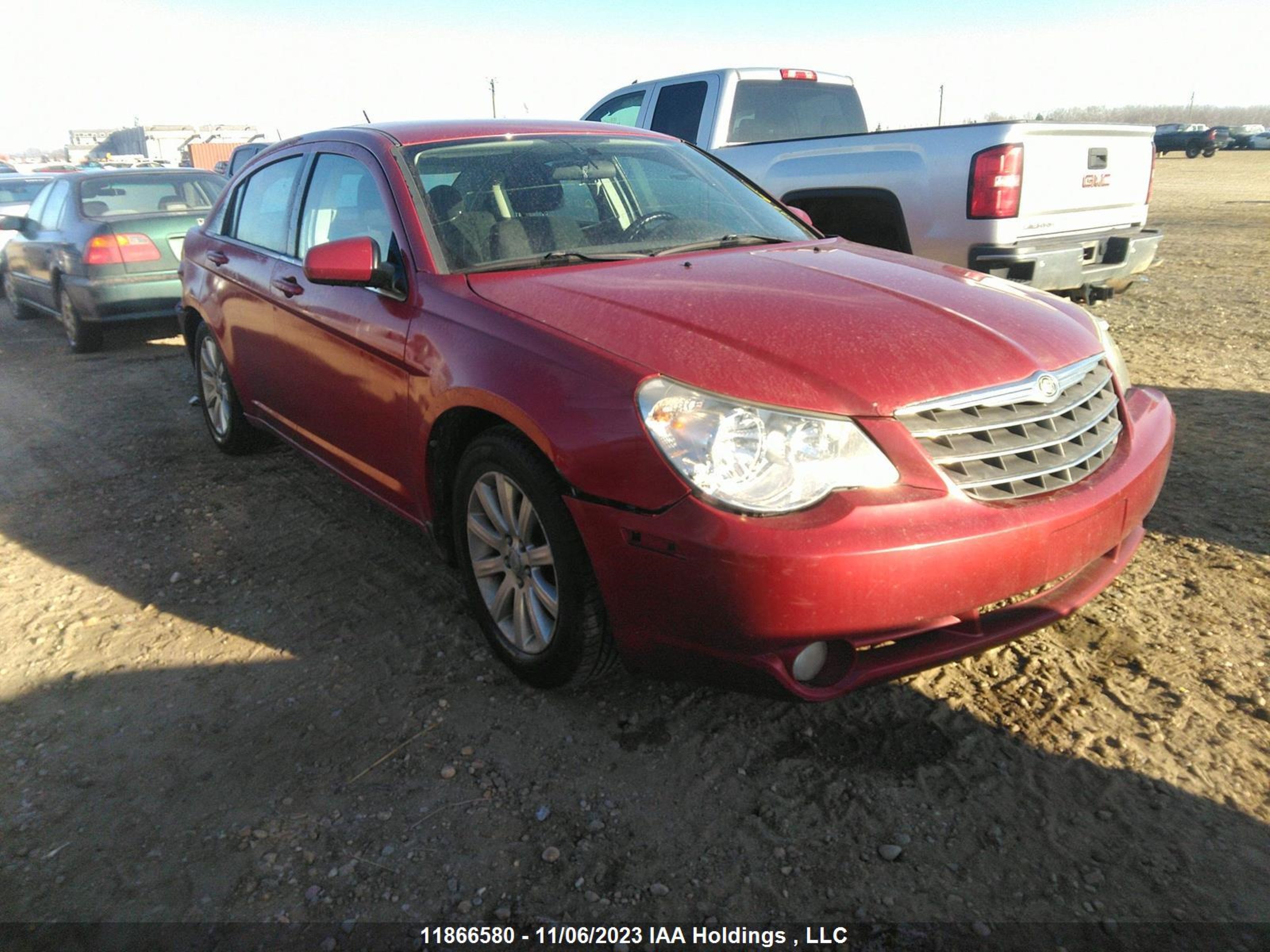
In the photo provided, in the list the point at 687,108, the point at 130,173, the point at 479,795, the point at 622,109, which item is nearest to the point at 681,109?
the point at 687,108

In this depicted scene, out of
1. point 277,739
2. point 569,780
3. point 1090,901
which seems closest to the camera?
point 1090,901

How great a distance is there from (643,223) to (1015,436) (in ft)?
5.63

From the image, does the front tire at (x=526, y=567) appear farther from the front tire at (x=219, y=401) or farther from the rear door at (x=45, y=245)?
the rear door at (x=45, y=245)

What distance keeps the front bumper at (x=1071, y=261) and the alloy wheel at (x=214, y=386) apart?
4150 millimetres

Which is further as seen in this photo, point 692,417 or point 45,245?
Result: point 45,245

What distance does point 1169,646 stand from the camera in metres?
2.97

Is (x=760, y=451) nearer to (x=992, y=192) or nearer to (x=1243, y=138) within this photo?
(x=992, y=192)

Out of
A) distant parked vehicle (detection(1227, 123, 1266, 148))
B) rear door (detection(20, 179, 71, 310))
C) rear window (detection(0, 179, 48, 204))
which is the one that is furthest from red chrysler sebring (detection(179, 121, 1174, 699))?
distant parked vehicle (detection(1227, 123, 1266, 148))

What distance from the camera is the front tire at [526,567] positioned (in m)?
2.56

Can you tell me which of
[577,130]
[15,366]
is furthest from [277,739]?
[15,366]

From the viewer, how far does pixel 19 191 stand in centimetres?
1312

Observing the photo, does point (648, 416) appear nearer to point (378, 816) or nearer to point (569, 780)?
point (569, 780)

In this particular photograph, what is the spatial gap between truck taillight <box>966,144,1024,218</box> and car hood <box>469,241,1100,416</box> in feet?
7.84

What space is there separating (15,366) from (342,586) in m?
6.14
